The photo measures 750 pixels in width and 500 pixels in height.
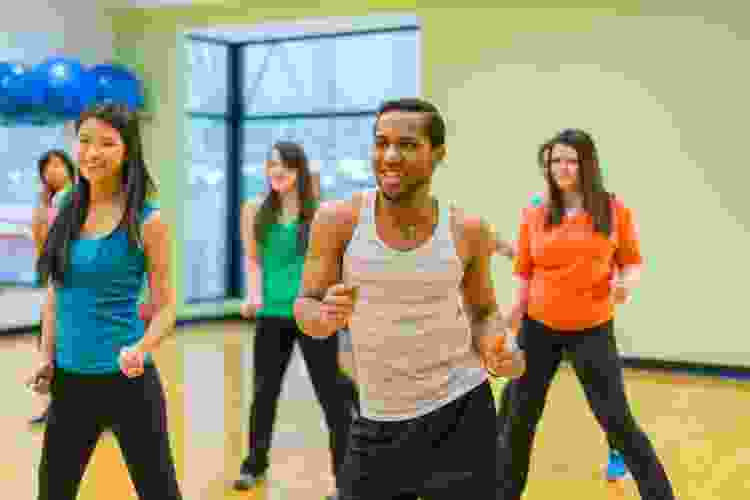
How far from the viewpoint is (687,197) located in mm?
7465

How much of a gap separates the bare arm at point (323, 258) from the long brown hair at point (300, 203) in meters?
2.01

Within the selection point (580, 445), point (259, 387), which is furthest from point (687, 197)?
point (259, 387)

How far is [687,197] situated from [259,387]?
13.8 ft

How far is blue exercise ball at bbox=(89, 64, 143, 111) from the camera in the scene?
27.4 ft

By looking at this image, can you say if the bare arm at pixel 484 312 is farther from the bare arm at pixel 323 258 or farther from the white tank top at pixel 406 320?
the bare arm at pixel 323 258

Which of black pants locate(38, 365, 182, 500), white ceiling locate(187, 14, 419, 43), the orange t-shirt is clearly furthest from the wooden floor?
white ceiling locate(187, 14, 419, 43)

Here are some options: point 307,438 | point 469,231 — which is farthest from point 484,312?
point 307,438

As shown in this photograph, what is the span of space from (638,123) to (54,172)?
A: 4.25m

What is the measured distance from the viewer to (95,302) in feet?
8.57

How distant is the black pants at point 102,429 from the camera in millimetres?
2590

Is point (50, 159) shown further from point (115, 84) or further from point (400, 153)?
point (400, 153)

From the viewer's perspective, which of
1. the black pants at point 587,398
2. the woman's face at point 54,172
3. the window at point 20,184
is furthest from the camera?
the window at point 20,184

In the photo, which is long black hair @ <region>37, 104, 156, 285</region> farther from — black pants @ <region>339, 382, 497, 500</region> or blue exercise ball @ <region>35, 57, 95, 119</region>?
blue exercise ball @ <region>35, 57, 95, 119</region>

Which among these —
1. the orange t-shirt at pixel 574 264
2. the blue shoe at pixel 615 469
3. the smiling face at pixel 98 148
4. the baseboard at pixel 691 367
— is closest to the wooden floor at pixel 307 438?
the blue shoe at pixel 615 469
